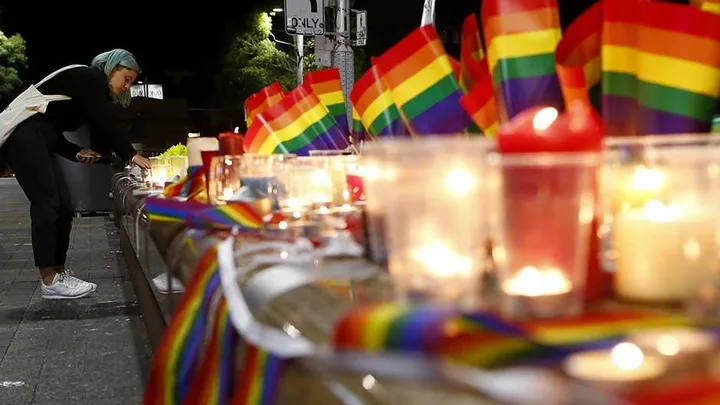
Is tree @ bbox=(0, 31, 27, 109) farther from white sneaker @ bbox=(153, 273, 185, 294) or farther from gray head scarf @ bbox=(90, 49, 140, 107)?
white sneaker @ bbox=(153, 273, 185, 294)

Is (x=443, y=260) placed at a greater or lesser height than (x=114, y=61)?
lesser

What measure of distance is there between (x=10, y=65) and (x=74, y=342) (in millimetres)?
29062

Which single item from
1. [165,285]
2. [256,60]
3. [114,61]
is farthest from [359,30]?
[256,60]

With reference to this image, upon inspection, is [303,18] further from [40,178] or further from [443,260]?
[443,260]

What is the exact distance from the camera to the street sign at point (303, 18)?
10.8 m

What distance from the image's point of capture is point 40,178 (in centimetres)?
515

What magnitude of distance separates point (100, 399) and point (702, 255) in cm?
299

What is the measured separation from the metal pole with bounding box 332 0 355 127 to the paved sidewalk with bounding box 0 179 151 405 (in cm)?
579

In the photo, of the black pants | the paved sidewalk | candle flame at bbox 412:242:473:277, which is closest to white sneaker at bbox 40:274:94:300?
the paved sidewalk

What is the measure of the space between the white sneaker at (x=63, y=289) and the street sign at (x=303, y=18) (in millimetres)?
5870

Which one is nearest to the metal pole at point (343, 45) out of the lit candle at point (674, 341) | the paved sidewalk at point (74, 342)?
the paved sidewalk at point (74, 342)

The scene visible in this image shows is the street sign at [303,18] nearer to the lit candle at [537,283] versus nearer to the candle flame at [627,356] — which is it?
the lit candle at [537,283]

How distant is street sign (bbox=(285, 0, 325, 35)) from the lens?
1077 centimetres

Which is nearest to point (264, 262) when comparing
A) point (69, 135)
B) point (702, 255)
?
point (702, 255)
